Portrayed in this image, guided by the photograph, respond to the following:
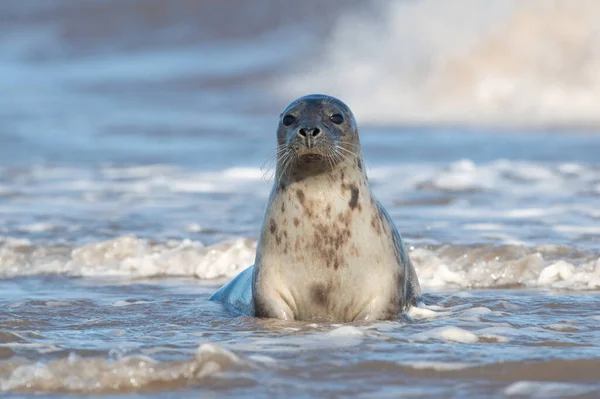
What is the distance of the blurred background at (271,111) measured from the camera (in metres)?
9.12

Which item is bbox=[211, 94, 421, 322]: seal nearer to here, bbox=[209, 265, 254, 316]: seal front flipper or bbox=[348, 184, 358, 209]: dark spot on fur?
bbox=[348, 184, 358, 209]: dark spot on fur

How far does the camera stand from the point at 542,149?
1349 cm

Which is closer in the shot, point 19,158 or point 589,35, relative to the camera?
point 19,158

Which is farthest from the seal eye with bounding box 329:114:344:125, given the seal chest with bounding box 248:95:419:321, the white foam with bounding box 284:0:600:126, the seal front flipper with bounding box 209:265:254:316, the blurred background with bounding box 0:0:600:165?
the white foam with bounding box 284:0:600:126

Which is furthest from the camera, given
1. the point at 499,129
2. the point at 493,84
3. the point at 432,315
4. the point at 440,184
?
the point at 493,84

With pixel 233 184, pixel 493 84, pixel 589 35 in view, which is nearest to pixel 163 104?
pixel 493 84

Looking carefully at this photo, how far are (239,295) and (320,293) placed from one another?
0.71 metres

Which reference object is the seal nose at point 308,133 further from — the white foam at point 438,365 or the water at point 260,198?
the white foam at point 438,365

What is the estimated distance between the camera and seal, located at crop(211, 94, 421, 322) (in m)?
5.31

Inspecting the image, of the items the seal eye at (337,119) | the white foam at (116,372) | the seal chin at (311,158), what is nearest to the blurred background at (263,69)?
the seal eye at (337,119)

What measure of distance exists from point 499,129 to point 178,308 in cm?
1046

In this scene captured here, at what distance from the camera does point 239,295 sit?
233 inches

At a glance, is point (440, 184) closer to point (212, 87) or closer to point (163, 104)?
point (163, 104)

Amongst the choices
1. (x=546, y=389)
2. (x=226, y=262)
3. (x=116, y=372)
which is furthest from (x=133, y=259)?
(x=546, y=389)
